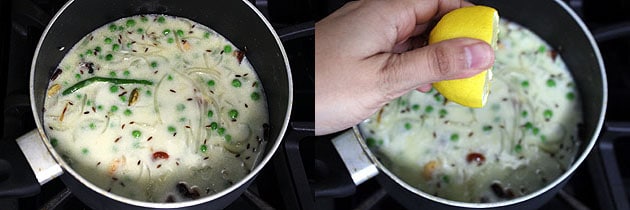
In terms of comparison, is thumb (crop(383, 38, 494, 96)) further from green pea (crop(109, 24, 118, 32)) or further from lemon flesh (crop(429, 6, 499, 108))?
green pea (crop(109, 24, 118, 32))

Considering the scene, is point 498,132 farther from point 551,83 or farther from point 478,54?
point 478,54

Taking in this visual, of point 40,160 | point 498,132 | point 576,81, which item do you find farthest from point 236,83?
point 576,81

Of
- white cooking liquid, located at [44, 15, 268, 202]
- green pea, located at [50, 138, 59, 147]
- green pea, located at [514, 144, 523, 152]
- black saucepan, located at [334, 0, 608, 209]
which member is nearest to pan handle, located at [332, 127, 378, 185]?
black saucepan, located at [334, 0, 608, 209]

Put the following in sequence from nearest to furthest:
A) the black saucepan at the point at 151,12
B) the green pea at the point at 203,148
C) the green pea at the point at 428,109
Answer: the black saucepan at the point at 151,12, the green pea at the point at 203,148, the green pea at the point at 428,109

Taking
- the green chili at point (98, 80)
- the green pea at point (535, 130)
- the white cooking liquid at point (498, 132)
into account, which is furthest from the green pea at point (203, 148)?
the green pea at point (535, 130)

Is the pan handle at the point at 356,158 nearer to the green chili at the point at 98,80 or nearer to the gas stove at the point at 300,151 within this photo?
the gas stove at the point at 300,151

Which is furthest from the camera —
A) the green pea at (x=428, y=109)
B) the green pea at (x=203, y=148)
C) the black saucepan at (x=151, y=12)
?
the green pea at (x=428, y=109)

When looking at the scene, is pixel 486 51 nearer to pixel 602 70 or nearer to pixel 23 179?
pixel 602 70
